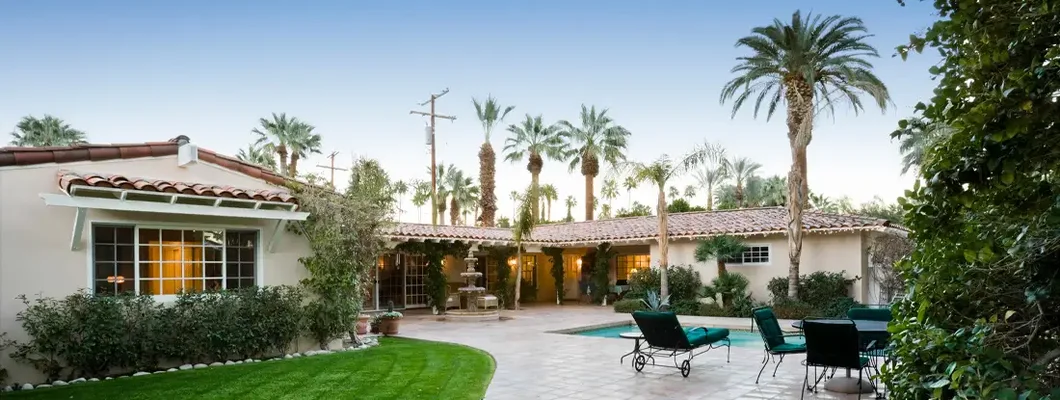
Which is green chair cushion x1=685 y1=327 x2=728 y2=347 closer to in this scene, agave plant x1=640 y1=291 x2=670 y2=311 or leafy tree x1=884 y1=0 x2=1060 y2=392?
agave plant x1=640 y1=291 x2=670 y2=311

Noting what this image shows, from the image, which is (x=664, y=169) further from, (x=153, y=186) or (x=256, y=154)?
(x=256, y=154)

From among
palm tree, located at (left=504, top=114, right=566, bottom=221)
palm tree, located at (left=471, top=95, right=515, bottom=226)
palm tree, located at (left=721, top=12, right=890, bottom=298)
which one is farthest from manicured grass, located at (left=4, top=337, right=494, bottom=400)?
palm tree, located at (left=504, top=114, right=566, bottom=221)

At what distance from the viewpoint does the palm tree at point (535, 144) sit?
1491 inches

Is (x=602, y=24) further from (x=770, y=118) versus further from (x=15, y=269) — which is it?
(x=15, y=269)

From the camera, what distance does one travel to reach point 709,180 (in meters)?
45.2

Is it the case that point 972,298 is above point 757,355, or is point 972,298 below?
above

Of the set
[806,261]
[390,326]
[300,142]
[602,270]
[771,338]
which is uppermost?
[300,142]

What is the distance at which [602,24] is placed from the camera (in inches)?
658

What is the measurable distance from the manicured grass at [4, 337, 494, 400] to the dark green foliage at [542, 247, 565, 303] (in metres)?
15.1

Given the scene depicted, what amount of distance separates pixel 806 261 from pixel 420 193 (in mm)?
35314

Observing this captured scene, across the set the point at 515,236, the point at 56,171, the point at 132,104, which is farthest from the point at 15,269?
the point at 515,236

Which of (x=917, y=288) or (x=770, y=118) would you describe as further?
(x=770, y=118)

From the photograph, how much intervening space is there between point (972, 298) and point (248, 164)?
11406mm

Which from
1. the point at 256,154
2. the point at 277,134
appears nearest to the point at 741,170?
the point at 277,134
